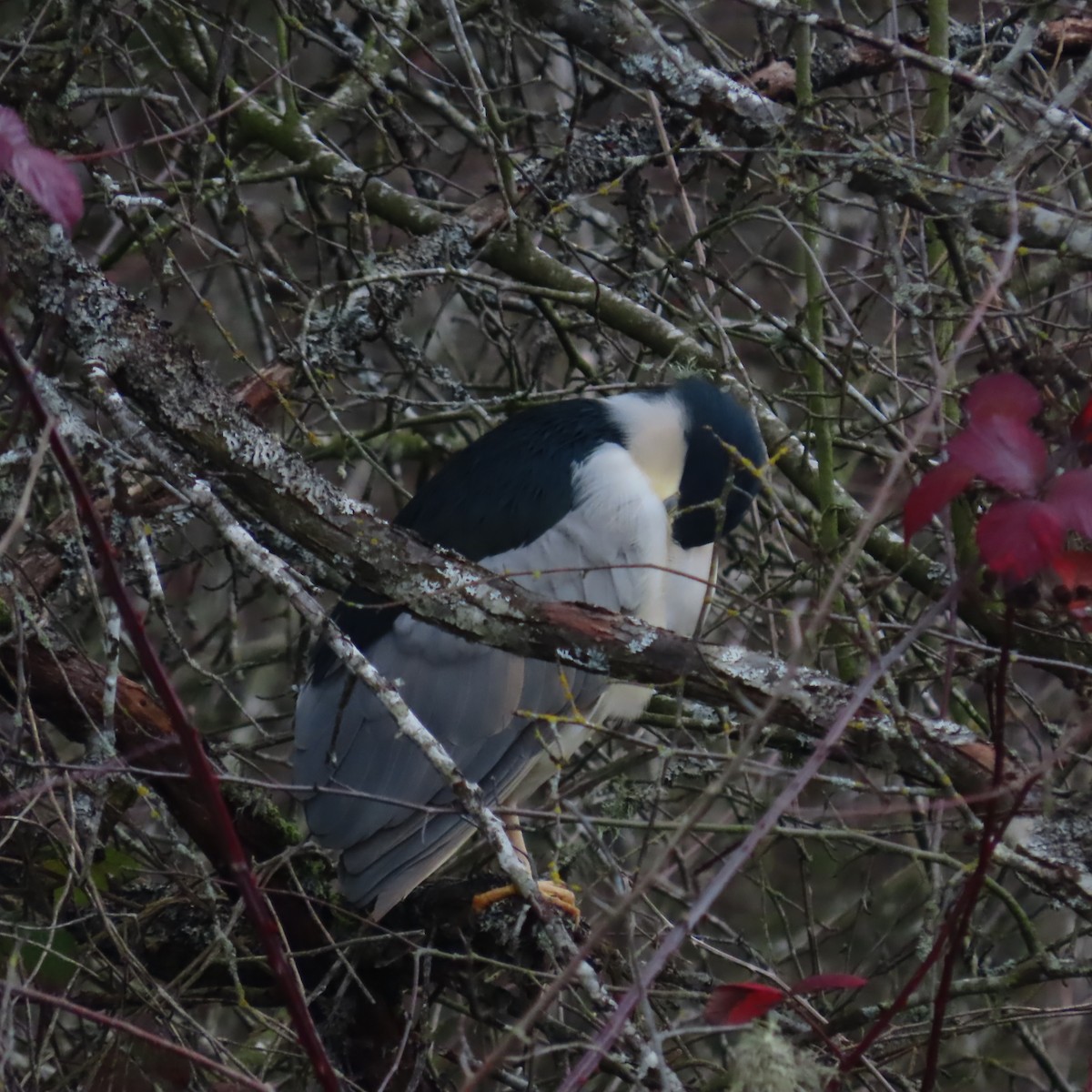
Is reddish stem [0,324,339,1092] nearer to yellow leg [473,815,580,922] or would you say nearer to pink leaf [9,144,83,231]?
pink leaf [9,144,83,231]

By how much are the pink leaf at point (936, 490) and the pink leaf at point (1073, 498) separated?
0.09m

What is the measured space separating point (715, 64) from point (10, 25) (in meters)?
1.82

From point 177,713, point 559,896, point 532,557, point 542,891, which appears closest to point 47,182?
point 177,713

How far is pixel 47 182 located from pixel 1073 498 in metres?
1.12

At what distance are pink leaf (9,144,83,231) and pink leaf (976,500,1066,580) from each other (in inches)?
40.4

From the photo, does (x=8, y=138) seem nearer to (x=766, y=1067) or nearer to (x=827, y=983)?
(x=766, y=1067)

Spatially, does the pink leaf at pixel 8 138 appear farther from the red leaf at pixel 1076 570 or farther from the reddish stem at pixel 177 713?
the red leaf at pixel 1076 570

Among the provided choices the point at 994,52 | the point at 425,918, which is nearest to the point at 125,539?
the point at 425,918

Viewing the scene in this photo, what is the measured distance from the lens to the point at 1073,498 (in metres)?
1.42

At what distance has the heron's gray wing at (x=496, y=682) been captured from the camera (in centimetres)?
331

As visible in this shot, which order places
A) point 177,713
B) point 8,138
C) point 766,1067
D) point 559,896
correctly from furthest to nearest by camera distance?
point 559,896 < point 8,138 < point 766,1067 < point 177,713

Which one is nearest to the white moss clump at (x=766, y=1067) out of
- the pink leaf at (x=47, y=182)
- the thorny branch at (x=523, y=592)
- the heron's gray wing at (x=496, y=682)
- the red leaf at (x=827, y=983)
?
the thorny branch at (x=523, y=592)

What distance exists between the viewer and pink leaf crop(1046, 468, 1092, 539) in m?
1.41

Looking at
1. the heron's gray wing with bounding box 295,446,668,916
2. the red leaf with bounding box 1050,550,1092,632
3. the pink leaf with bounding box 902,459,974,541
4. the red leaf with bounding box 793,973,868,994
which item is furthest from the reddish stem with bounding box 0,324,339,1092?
the heron's gray wing with bounding box 295,446,668,916
